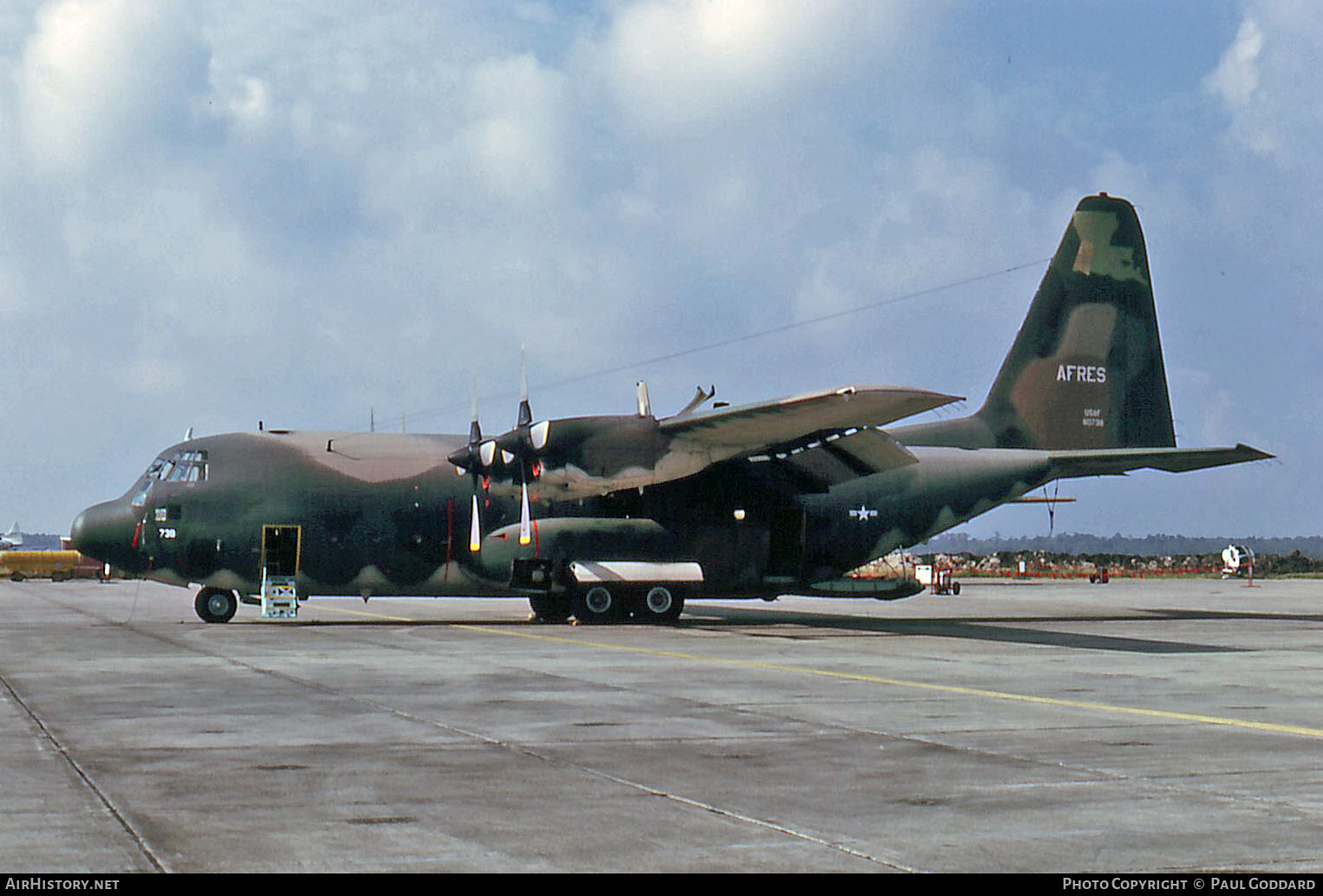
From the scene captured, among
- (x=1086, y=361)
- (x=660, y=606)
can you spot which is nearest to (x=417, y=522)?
(x=660, y=606)

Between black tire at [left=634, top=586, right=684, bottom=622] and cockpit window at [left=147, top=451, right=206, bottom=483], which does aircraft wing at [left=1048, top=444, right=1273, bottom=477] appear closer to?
black tire at [left=634, top=586, right=684, bottom=622]

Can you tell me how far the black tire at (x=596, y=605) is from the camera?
2958 centimetres

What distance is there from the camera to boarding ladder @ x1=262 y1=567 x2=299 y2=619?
93.7ft

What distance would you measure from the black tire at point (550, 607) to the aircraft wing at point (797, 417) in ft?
18.0

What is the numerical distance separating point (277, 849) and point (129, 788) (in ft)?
7.77

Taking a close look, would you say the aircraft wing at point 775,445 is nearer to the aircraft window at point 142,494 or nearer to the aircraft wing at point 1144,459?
the aircraft wing at point 1144,459

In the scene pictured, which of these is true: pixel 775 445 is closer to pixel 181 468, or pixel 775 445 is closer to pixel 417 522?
pixel 417 522

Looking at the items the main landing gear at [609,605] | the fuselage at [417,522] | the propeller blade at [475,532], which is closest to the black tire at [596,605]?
the main landing gear at [609,605]

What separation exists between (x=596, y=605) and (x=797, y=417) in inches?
275

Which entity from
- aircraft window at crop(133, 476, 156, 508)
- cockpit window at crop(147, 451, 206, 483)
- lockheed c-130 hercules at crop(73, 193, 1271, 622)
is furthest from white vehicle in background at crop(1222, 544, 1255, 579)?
aircraft window at crop(133, 476, 156, 508)

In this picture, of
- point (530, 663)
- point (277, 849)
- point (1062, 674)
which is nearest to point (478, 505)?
point (530, 663)

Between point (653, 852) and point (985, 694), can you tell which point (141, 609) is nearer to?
point (985, 694)

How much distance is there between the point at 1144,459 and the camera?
3102 centimetres
